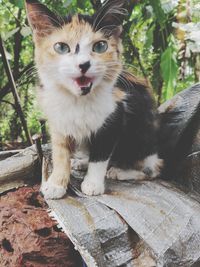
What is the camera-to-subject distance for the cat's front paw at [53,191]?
4.70 feet

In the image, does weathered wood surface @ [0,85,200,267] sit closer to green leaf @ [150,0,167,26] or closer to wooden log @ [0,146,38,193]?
wooden log @ [0,146,38,193]

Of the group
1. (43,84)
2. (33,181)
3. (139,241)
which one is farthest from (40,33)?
(139,241)

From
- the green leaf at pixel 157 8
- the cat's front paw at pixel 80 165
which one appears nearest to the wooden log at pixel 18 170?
the cat's front paw at pixel 80 165

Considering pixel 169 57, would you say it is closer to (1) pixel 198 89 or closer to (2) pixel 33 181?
(1) pixel 198 89

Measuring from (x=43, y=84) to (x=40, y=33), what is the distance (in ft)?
0.58

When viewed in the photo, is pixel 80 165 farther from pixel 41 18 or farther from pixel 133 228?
pixel 41 18

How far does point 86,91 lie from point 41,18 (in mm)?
287

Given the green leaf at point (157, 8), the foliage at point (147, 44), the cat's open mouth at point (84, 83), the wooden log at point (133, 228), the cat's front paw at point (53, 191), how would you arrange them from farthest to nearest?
the foliage at point (147, 44)
the green leaf at point (157, 8)
the cat's front paw at point (53, 191)
the cat's open mouth at point (84, 83)
the wooden log at point (133, 228)

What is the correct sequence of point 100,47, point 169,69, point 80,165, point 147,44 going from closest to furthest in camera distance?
point 100,47
point 80,165
point 169,69
point 147,44

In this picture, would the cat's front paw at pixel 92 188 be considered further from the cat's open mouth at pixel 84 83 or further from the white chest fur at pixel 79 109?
the cat's open mouth at pixel 84 83

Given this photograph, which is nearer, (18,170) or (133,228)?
(133,228)

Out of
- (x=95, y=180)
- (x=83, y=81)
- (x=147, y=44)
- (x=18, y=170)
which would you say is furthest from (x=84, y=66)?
(x=147, y=44)

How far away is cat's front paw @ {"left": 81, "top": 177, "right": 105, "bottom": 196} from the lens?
146cm

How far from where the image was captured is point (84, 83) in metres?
1.34
